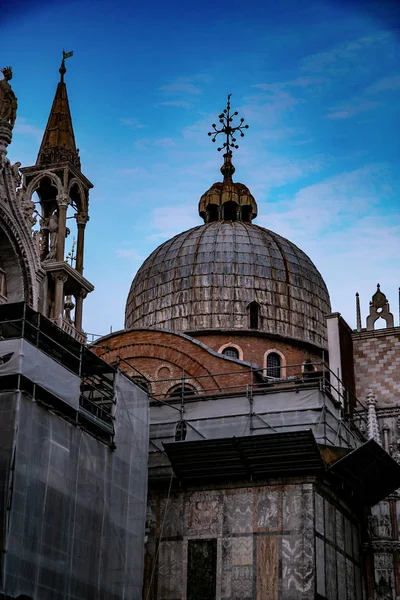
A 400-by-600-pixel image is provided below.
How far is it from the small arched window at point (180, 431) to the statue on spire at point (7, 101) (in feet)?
30.7

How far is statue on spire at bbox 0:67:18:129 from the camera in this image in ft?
101

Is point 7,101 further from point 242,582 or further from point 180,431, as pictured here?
point 242,582

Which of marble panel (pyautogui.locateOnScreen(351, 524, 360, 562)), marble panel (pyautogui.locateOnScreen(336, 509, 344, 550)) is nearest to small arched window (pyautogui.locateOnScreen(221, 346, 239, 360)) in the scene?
marble panel (pyautogui.locateOnScreen(351, 524, 360, 562))

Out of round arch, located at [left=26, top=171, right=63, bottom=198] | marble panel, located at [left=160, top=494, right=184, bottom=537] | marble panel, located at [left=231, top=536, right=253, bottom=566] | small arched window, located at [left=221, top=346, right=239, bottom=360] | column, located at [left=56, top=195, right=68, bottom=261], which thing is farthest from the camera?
small arched window, located at [left=221, top=346, right=239, bottom=360]

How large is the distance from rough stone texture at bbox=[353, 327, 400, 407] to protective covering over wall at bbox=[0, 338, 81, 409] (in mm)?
15118

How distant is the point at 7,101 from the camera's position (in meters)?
31.0

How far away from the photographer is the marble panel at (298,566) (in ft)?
83.9

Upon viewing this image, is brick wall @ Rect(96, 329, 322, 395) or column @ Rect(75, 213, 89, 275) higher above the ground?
column @ Rect(75, 213, 89, 275)

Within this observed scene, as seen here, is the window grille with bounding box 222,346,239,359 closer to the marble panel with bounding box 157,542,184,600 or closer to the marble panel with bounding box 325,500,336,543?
the marble panel with bounding box 325,500,336,543

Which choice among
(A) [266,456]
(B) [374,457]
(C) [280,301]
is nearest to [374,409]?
(B) [374,457]

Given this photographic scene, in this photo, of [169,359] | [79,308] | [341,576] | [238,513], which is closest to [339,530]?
[341,576]

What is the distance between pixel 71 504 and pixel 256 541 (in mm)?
5556

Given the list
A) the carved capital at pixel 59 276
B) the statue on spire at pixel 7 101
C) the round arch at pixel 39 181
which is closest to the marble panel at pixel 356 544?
the carved capital at pixel 59 276

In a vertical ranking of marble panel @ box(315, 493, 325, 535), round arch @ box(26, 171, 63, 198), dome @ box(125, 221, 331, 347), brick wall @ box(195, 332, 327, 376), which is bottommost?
marble panel @ box(315, 493, 325, 535)
